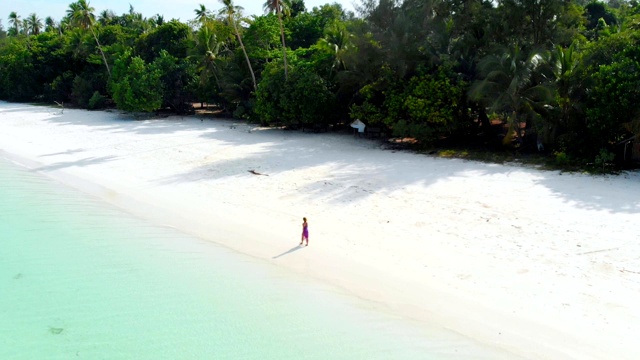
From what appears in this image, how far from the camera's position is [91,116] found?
136 ft

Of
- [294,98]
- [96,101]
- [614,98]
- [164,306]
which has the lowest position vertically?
[164,306]

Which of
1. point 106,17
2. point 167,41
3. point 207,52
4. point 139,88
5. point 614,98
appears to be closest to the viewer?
point 614,98

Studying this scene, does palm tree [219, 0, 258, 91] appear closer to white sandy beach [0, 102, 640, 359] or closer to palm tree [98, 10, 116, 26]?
white sandy beach [0, 102, 640, 359]

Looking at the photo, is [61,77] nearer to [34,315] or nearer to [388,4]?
[388,4]

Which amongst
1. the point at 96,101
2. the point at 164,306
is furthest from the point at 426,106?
the point at 96,101

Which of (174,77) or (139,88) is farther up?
(174,77)

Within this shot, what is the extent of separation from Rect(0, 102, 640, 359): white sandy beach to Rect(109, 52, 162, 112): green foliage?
35.1 feet

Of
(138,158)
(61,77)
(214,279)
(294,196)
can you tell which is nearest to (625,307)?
(214,279)

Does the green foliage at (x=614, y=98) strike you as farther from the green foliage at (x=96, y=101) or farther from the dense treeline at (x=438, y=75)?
the green foliage at (x=96, y=101)

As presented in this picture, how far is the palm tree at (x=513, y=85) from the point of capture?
21359mm

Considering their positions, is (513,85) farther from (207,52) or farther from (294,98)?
(207,52)

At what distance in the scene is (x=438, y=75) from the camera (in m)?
24.2

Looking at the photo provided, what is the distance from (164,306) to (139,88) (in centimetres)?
2823

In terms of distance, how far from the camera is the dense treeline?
67.5 feet
